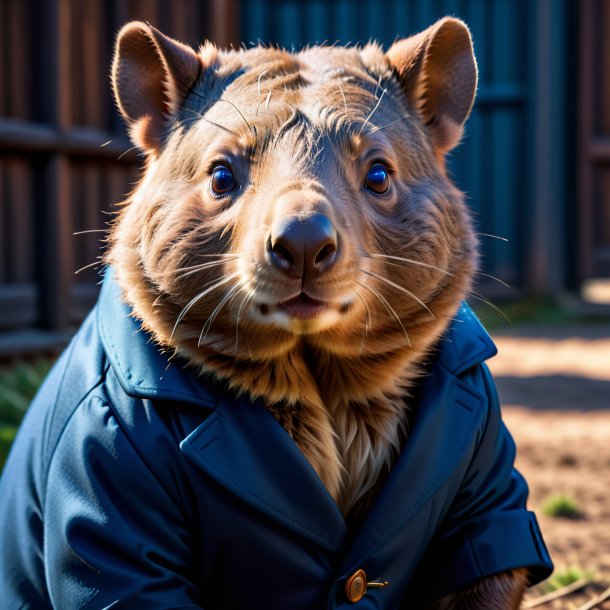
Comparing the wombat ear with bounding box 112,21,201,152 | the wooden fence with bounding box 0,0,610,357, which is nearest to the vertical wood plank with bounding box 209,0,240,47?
the wooden fence with bounding box 0,0,610,357

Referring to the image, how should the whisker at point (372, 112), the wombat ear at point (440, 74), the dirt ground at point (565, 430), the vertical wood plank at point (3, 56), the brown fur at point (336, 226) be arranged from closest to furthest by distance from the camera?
the brown fur at point (336, 226)
the whisker at point (372, 112)
the wombat ear at point (440, 74)
the dirt ground at point (565, 430)
the vertical wood plank at point (3, 56)

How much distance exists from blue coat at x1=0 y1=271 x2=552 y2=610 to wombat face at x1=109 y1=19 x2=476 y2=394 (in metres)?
0.13

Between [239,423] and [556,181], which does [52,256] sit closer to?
[239,423]

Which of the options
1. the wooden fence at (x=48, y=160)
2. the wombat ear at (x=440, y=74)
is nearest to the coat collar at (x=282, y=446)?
the wombat ear at (x=440, y=74)

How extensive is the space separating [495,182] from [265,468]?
298 inches

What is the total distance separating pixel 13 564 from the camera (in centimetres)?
220

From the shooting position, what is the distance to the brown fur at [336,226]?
1.97 meters

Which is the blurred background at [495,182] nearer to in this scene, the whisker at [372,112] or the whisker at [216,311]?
the whisker at [216,311]

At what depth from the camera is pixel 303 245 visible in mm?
1760

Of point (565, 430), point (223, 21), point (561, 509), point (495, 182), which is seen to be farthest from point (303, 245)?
point (495, 182)

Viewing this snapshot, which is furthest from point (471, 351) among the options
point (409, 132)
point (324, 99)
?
point (324, 99)

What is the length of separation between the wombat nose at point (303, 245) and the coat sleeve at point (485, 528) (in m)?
0.61

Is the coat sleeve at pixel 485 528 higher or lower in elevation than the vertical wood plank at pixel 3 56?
lower

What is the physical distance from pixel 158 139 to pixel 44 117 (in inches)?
136
